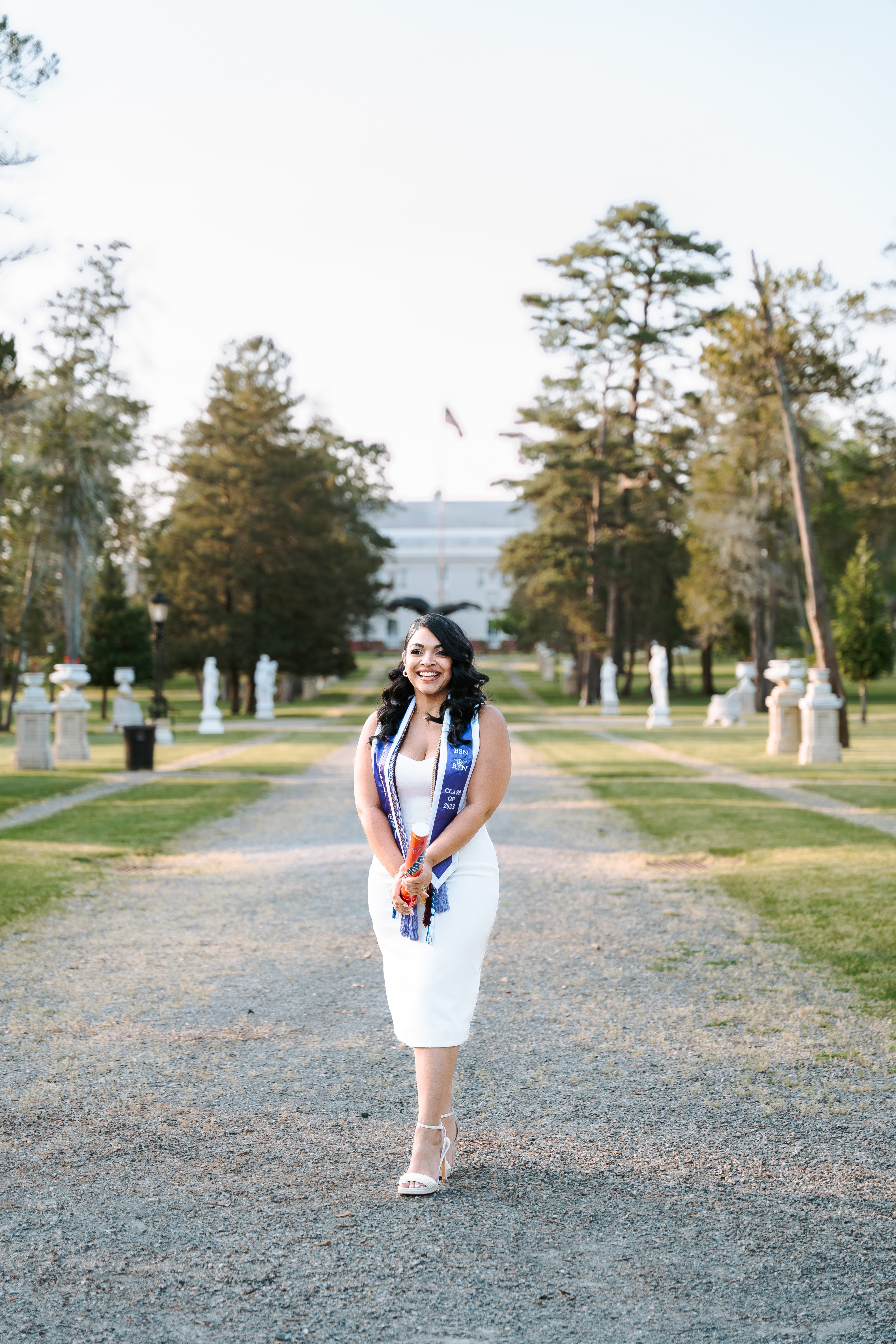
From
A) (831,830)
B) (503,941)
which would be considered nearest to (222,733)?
(831,830)

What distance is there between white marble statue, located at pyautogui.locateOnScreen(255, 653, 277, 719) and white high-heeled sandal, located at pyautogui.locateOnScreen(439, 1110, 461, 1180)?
103 feet

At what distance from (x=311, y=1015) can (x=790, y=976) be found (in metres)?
2.42

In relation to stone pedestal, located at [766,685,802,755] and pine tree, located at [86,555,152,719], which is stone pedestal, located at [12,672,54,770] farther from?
pine tree, located at [86,555,152,719]

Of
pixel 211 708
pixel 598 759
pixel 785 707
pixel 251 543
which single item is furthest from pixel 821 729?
pixel 251 543

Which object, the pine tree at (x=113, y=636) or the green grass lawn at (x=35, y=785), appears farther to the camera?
the pine tree at (x=113, y=636)

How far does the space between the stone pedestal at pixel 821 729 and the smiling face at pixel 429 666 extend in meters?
17.0

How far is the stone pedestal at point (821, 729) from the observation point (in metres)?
20.0

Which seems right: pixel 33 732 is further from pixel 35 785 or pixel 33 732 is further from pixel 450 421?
pixel 450 421

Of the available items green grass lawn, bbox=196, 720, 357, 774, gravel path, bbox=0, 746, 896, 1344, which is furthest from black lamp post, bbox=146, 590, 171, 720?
gravel path, bbox=0, 746, 896, 1344

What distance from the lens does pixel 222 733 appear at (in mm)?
28984

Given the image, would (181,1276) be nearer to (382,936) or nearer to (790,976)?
(382,936)

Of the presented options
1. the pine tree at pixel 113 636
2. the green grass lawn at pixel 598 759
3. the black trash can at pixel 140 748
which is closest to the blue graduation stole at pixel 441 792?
the green grass lawn at pixel 598 759

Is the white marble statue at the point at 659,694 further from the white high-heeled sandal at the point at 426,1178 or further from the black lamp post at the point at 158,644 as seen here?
the white high-heeled sandal at the point at 426,1178

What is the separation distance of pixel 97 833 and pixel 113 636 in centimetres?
2826
